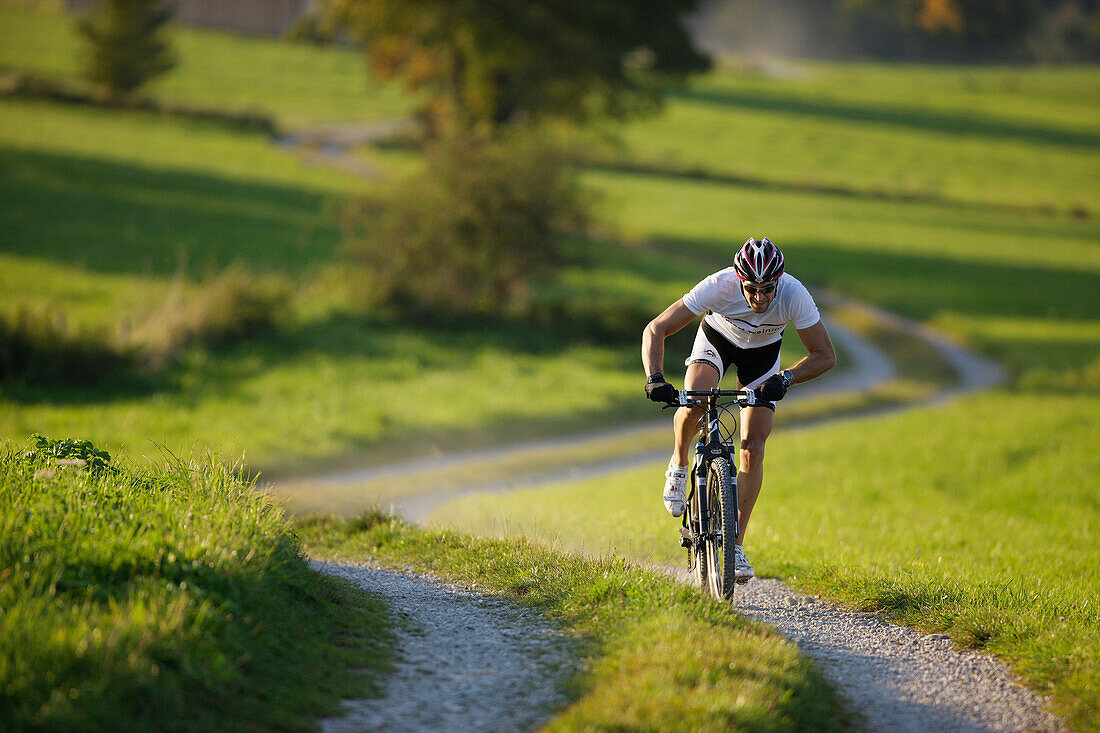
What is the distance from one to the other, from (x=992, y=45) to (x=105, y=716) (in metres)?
109

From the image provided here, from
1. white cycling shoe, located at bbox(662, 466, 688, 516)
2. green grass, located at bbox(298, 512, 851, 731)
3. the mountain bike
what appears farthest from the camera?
white cycling shoe, located at bbox(662, 466, 688, 516)

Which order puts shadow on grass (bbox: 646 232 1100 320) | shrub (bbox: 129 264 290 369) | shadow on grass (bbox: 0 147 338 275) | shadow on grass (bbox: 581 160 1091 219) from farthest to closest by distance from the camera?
shadow on grass (bbox: 581 160 1091 219), shadow on grass (bbox: 646 232 1100 320), shadow on grass (bbox: 0 147 338 275), shrub (bbox: 129 264 290 369)

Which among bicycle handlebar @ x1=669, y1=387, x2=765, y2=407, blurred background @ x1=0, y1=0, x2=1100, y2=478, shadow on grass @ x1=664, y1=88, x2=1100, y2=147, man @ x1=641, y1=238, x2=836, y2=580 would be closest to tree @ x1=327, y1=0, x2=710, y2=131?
blurred background @ x1=0, y1=0, x2=1100, y2=478

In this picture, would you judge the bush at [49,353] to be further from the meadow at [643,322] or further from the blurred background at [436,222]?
the meadow at [643,322]

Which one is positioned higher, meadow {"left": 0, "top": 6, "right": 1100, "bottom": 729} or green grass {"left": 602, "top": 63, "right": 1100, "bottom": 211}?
green grass {"left": 602, "top": 63, "right": 1100, "bottom": 211}

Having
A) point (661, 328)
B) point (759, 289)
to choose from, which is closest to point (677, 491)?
point (661, 328)

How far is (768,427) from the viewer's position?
23.0ft

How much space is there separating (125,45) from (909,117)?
5444 cm

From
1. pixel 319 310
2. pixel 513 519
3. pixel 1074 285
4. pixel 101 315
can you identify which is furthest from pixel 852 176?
pixel 513 519

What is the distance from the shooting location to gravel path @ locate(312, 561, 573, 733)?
502cm

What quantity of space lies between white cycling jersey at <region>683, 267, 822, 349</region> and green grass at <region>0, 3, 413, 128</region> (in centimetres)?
5910

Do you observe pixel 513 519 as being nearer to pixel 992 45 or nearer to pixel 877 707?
pixel 877 707

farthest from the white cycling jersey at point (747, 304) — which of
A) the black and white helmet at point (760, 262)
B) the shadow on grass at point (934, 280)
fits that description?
the shadow on grass at point (934, 280)

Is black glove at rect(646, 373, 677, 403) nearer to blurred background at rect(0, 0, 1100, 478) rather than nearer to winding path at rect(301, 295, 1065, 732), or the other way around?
winding path at rect(301, 295, 1065, 732)
